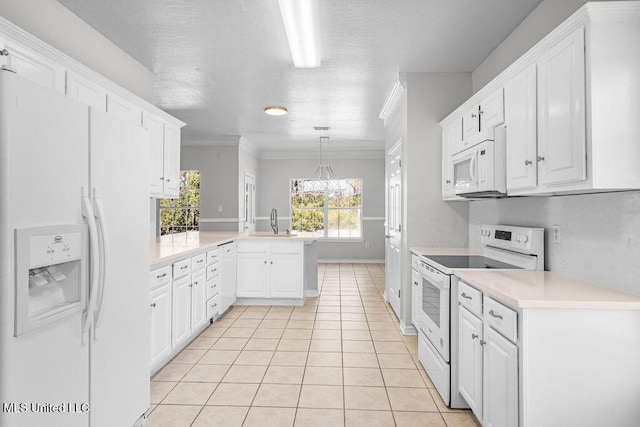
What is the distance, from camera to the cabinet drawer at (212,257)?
3826 mm

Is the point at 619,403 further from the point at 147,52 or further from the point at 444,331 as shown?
the point at 147,52

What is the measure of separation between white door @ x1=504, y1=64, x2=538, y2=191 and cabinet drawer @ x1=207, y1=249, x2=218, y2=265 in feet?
9.26

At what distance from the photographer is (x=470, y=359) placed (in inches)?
82.2

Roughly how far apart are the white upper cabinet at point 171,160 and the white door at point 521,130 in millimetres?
3027

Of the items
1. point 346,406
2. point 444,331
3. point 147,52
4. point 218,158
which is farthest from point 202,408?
point 218,158

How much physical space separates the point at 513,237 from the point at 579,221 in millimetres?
531

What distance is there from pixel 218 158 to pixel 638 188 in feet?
21.4

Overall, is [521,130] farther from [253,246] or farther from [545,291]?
[253,246]

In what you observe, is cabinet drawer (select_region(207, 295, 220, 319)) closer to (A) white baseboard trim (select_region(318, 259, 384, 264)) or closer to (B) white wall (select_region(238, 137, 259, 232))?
(B) white wall (select_region(238, 137, 259, 232))

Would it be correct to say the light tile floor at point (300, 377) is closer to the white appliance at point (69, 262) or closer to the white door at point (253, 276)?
the white door at point (253, 276)

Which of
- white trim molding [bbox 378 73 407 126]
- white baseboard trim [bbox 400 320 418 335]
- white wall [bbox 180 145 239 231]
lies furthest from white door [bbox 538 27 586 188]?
white wall [bbox 180 145 239 231]

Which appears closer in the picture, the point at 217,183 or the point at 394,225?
the point at 394,225

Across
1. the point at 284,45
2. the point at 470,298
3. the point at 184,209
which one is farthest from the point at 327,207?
the point at 470,298

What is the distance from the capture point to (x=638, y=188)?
1.62 meters
